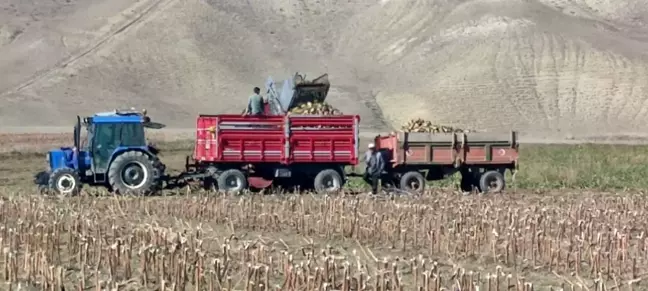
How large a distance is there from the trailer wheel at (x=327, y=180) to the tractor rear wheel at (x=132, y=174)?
12.9 ft

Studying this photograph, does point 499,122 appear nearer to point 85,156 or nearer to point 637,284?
point 85,156

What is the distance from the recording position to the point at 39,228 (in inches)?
559

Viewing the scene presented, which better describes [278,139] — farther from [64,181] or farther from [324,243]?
[324,243]

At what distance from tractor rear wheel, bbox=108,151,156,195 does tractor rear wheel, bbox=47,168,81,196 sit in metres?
0.74

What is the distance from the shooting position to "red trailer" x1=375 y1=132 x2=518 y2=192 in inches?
1015

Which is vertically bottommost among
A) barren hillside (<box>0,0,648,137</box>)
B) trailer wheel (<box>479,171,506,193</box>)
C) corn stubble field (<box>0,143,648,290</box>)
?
corn stubble field (<box>0,143,648,290</box>)

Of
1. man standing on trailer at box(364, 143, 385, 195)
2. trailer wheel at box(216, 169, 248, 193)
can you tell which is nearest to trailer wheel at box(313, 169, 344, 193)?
man standing on trailer at box(364, 143, 385, 195)

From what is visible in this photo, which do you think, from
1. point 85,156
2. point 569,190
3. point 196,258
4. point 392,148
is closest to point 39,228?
point 196,258

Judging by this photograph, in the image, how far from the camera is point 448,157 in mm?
25969

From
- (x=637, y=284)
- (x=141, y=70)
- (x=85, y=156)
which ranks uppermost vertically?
(x=141, y=70)

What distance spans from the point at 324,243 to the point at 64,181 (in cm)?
951

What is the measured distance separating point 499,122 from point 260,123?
42.1m

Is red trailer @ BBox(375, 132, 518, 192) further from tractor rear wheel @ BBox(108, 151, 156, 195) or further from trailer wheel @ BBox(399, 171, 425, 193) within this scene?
tractor rear wheel @ BBox(108, 151, 156, 195)

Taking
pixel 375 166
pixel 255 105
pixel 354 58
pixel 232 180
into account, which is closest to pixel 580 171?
pixel 375 166
